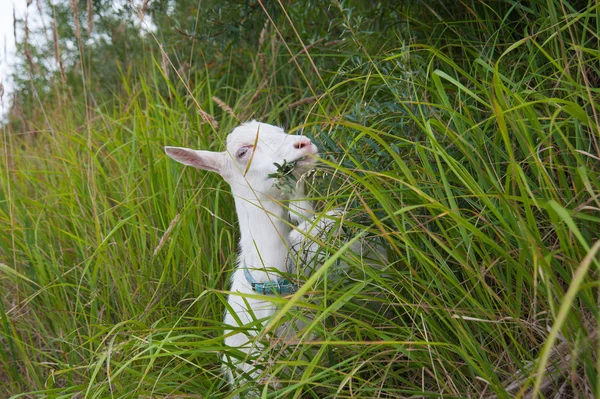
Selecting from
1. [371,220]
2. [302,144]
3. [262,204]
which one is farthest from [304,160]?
[371,220]

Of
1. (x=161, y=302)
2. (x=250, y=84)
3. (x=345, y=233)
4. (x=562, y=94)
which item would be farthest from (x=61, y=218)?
(x=562, y=94)

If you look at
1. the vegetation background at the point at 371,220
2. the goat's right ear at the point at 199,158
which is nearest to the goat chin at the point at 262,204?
the goat's right ear at the point at 199,158

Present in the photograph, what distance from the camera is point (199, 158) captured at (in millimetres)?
3105

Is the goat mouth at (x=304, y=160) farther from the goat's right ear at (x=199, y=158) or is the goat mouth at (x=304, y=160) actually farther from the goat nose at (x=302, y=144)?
the goat's right ear at (x=199, y=158)

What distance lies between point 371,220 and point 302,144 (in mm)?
524

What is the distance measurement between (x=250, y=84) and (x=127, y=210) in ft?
4.78

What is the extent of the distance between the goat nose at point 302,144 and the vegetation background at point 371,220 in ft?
0.43

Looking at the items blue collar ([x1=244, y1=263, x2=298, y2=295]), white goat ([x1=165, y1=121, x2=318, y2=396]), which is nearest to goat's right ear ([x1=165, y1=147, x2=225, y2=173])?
white goat ([x1=165, y1=121, x2=318, y2=396])

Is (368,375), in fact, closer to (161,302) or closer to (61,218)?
(161,302)

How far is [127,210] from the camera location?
384 centimetres

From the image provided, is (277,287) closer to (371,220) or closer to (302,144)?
(371,220)

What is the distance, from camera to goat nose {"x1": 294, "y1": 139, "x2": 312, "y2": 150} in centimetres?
283

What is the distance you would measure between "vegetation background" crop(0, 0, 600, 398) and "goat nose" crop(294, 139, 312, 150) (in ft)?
0.43

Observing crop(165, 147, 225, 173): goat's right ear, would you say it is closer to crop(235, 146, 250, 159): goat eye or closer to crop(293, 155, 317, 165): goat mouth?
crop(235, 146, 250, 159): goat eye
